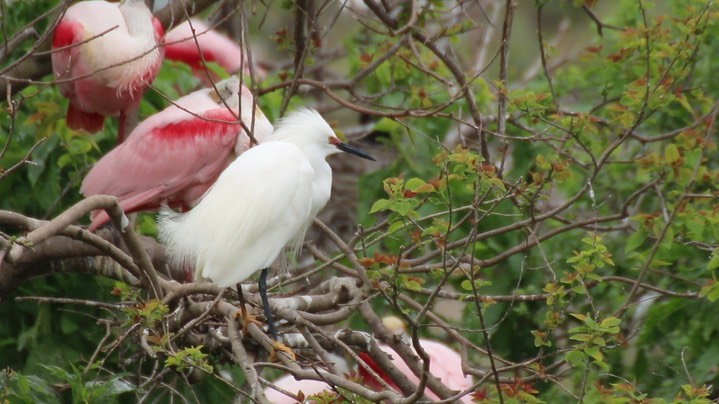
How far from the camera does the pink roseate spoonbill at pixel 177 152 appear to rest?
4.86 meters

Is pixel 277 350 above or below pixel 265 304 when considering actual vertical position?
below

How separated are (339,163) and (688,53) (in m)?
3.09

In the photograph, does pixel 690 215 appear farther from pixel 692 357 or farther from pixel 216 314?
pixel 216 314

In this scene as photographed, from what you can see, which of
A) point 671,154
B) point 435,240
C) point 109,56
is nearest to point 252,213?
point 435,240

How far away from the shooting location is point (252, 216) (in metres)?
3.61

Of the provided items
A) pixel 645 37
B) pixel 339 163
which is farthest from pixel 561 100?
pixel 645 37

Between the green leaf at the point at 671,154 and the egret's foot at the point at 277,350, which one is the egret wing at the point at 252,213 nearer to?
the egret's foot at the point at 277,350

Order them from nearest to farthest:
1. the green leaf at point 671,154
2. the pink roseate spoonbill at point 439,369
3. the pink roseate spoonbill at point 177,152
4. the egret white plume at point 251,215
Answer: the egret white plume at point 251,215 → the green leaf at point 671,154 → the pink roseate spoonbill at point 439,369 → the pink roseate spoonbill at point 177,152

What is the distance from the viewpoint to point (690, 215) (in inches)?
149

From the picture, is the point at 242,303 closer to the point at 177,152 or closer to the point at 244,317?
the point at 244,317

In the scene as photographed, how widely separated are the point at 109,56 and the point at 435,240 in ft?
7.46

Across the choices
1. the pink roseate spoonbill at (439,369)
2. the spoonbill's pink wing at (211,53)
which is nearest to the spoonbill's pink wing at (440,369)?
the pink roseate spoonbill at (439,369)

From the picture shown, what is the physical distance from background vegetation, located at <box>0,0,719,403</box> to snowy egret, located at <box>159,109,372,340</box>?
0.12m

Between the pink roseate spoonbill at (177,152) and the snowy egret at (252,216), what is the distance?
3.62 feet
